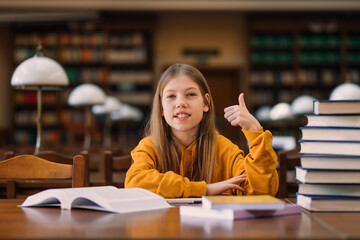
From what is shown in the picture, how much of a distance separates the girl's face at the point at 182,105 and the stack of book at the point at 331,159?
523mm

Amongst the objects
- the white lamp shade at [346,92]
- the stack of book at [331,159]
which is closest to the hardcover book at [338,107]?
the stack of book at [331,159]

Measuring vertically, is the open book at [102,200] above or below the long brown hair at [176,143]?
below

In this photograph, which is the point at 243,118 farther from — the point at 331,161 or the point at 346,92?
the point at 346,92

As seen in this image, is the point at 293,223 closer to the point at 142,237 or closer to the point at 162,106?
the point at 142,237

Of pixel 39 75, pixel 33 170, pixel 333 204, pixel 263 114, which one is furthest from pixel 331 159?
Answer: pixel 263 114

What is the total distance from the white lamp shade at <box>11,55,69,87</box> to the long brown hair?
1.52 m

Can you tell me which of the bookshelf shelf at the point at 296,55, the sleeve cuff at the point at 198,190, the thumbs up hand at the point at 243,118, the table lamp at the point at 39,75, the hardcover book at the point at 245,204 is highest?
the bookshelf shelf at the point at 296,55

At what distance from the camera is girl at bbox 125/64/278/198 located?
59.5 inches

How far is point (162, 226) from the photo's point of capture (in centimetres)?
98

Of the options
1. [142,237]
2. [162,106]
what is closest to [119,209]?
[142,237]

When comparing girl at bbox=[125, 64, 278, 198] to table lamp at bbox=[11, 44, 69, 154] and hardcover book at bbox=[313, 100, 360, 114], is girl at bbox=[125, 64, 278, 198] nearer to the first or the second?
hardcover book at bbox=[313, 100, 360, 114]

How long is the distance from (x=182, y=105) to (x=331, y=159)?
2.03 feet

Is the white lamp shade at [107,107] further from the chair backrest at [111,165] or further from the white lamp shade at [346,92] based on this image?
the chair backrest at [111,165]

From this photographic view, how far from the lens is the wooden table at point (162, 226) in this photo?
893mm
